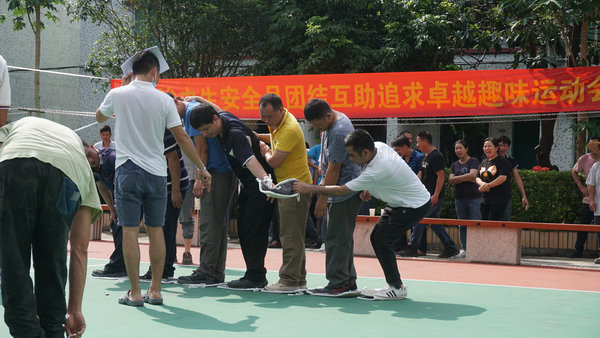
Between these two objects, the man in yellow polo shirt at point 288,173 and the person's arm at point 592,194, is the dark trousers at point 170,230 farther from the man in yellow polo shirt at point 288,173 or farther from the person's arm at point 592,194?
the person's arm at point 592,194

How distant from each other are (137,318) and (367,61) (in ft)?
38.4

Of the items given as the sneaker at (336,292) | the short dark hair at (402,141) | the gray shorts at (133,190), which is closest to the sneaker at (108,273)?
the gray shorts at (133,190)

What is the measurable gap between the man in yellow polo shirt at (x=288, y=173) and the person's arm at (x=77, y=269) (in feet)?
7.46

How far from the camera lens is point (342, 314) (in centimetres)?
436

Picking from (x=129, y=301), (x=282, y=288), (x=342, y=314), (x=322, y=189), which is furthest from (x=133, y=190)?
(x=342, y=314)

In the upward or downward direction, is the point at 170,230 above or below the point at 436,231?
above

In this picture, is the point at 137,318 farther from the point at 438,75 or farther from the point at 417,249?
the point at 438,75

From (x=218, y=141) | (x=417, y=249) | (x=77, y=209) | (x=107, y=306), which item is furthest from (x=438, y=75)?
(x=77, y=209)

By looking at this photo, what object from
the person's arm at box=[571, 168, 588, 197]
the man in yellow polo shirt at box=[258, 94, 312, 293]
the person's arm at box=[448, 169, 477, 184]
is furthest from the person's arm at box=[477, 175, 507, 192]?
the man in yellow polo shirt at box=[258, 94, 312, 293]

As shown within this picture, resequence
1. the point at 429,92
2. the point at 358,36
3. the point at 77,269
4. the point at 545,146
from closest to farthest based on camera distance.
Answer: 1. the point at 77,269
2. the point at 429,92
3. the point at 545,146
4. the point at 358,36

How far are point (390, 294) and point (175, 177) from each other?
2.15 metres

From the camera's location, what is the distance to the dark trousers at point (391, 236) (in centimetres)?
508

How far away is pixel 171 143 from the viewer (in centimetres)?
534

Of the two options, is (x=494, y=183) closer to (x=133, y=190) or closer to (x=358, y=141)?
(x=358, y=141)
